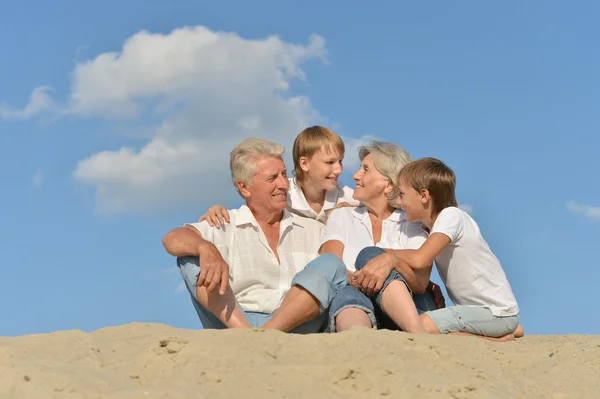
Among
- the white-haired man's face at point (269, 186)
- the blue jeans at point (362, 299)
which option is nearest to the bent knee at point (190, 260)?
the white-haired man's face at point (269, 186)

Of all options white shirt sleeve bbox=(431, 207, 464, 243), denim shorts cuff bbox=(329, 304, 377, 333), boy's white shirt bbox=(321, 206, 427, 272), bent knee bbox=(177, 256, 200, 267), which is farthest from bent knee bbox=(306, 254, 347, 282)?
bent knee bbox=(177, 256, 200, 267)

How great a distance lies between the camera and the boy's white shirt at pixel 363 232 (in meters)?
6.15

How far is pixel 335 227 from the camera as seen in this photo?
6.22 metres

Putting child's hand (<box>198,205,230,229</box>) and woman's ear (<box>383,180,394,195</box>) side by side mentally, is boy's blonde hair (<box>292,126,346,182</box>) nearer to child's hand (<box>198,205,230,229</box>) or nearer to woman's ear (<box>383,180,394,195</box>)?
woman's ear (<box>383,180,394,195</box>)

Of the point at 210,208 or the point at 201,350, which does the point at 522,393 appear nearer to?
the point at 201,350

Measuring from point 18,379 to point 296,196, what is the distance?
11.2ft

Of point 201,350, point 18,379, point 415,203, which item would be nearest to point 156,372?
point 201,350

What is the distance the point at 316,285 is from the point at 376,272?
1.44 ft

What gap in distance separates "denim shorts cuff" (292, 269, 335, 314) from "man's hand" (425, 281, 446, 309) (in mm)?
1120

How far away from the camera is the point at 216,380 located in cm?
371

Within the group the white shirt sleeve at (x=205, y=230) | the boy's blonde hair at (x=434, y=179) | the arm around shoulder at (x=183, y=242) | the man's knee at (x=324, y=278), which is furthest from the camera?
the white shirt sleeve at (x=205, y=230)

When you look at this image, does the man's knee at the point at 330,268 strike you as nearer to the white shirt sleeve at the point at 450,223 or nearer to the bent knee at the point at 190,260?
the white shirt sleeve at the point at 450,223

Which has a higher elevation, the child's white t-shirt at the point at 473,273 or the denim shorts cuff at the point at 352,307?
the child's white t-shirt at the point at 473,273

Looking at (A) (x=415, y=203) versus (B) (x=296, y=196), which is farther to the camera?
(B) (x=296, y=196)
